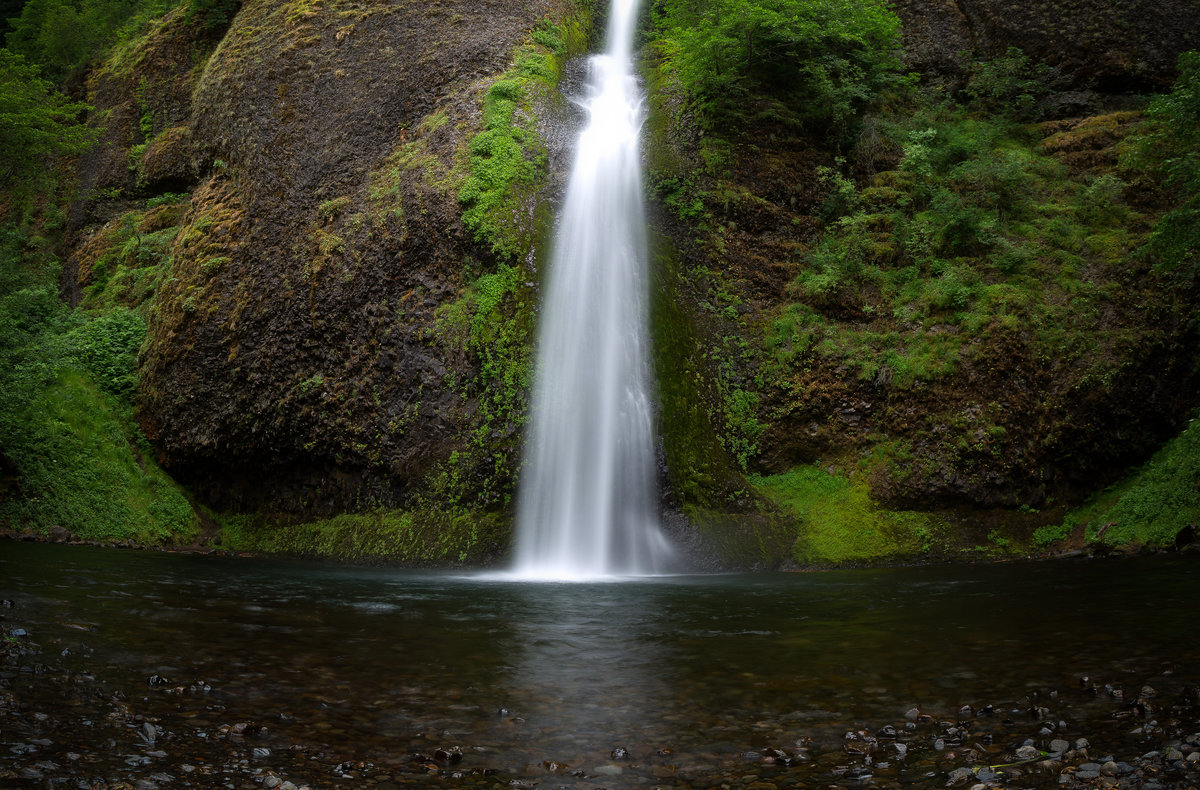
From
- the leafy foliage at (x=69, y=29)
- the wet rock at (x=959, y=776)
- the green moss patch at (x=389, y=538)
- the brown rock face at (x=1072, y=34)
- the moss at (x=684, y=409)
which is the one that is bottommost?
the green moss patch at (x=389, y=538)

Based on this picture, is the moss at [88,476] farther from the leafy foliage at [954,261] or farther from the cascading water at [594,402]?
the leafy foliage at [954,261]

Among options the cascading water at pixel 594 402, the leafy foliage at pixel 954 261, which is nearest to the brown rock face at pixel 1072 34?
the leafy foliage at pixel 954 261

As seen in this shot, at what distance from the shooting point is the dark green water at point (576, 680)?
427 cm

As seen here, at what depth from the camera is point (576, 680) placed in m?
6.18

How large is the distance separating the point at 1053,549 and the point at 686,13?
1568 centimetres

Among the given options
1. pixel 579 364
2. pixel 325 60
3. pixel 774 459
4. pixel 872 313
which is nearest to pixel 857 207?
pixel 872 313

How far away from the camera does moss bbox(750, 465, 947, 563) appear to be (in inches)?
511

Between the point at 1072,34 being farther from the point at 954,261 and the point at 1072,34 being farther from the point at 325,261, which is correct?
the point at 325,261

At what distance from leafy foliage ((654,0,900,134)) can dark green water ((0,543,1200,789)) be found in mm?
11654

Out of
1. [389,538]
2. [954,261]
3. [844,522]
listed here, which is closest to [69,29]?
[389,538]

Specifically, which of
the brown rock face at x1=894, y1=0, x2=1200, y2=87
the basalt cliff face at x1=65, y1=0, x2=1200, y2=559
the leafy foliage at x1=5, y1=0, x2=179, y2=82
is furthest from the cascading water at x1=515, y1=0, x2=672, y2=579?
the leafy foliage at x1=5, y1=0, x2=179, y2=82

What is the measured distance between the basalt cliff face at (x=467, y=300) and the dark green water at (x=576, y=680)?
4.33 meters

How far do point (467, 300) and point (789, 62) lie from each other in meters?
9.20

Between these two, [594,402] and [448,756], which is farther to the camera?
[594,402]
